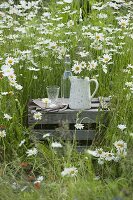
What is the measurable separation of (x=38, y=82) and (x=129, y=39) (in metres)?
0.99

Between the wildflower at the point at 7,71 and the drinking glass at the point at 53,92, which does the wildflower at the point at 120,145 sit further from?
the wildflower at the point at 7,71

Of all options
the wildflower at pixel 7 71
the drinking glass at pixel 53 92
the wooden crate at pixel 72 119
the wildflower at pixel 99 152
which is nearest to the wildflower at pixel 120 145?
the wildflower at pixel 99 152

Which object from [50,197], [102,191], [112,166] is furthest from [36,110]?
[102,191]

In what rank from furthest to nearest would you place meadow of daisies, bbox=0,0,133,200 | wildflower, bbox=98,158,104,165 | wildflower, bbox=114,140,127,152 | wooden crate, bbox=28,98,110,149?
wooden crate, bbox=28,98,110,149 < wildflower, bbox=98,158,104,165 < wildflower, bbox=114,140,127,152 < meadow of daisies, bbox=0,0,133,200

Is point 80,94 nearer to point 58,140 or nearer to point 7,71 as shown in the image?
point 58,140

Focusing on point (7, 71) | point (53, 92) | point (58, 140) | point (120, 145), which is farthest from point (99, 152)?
point (7, 71)

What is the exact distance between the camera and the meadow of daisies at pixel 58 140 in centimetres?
257

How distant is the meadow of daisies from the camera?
2570mm

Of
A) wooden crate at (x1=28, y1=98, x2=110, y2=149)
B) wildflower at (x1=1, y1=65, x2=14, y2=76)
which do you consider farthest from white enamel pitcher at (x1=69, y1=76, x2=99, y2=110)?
wildflower at (x1=1, y1=65, x2=14, y2=76)

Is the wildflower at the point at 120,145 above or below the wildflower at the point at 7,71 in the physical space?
below

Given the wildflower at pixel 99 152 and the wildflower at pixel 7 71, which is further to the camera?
the wildflower at pixel 7 71

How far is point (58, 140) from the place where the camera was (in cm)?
339

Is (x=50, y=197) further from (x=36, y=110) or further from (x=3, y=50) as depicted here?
(x=3, y=50)

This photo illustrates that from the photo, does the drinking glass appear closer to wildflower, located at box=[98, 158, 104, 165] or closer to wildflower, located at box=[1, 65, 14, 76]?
wildflower, located at box=[1, 65, 14, 76]
